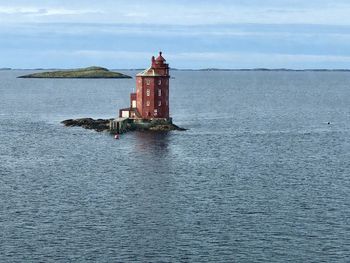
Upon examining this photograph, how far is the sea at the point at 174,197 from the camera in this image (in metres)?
57.2

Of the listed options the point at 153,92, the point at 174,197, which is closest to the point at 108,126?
the point at 153,92

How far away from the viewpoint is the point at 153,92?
131 meters

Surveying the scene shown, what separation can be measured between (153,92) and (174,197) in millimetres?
57842

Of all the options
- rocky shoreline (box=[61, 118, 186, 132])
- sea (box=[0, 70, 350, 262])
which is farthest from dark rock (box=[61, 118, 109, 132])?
sea (box=[0, 70, 350, 262])

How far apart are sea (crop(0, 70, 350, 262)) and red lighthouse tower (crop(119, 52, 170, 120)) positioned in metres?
5.74

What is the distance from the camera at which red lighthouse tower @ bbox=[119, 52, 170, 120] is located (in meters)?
130

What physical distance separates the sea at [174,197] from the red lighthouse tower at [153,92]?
Result: 5.74m

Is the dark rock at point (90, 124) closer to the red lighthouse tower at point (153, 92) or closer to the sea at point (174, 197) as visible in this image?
the sea at point (174, 197)

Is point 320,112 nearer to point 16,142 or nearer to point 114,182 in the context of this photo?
point 16,142

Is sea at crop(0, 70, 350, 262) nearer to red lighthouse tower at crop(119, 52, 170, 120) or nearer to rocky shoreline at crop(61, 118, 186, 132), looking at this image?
rocky shoreline at crop(61, 118, 186, 132)

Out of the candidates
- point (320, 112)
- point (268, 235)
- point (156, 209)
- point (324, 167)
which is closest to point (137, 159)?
point (324, 167)

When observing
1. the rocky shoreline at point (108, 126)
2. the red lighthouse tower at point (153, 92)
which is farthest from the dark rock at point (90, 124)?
the red lighthouse tower at point (153, 92)

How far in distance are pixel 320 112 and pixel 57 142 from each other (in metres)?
93.1

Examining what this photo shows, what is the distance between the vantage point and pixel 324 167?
305 feet
